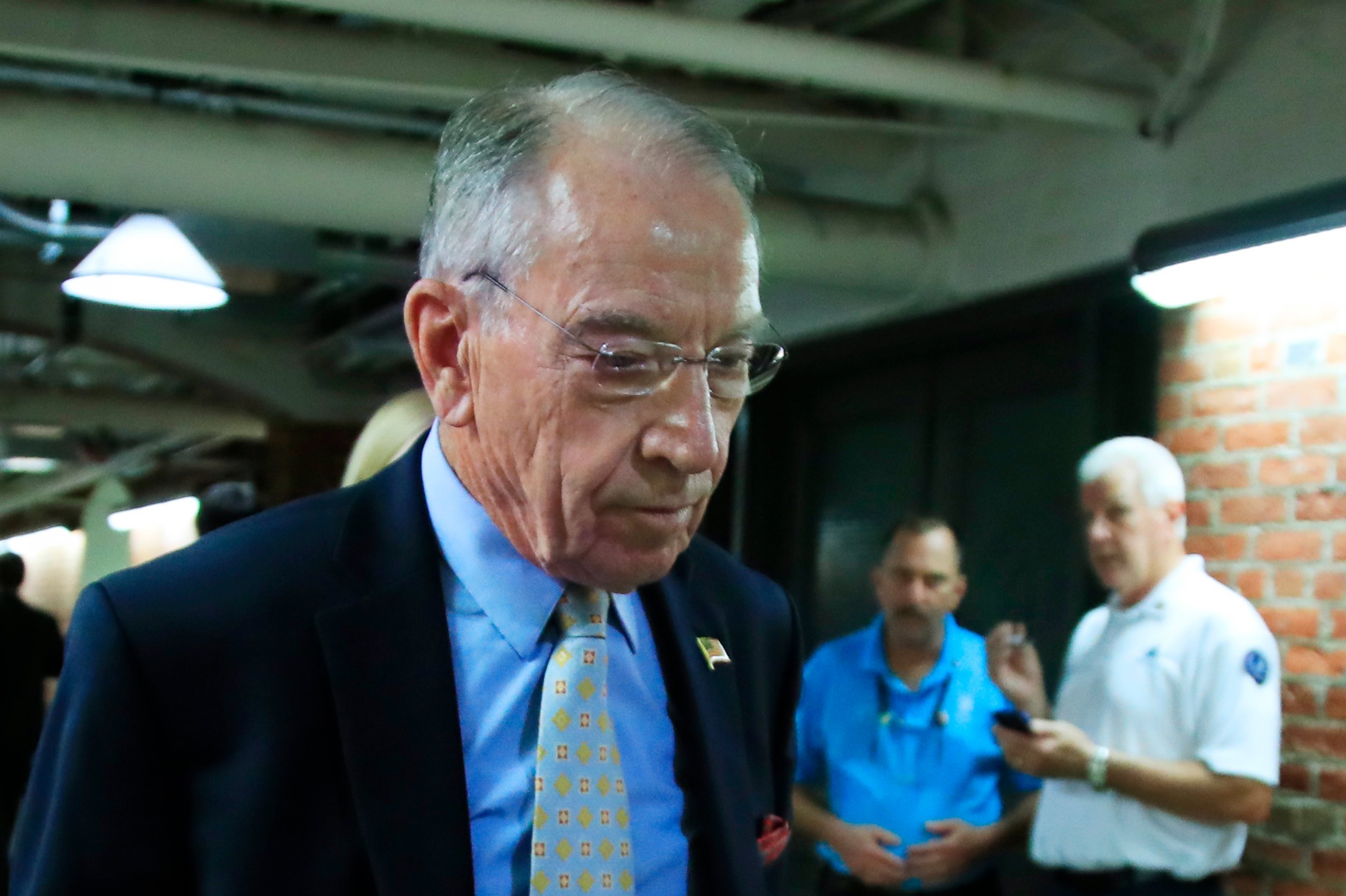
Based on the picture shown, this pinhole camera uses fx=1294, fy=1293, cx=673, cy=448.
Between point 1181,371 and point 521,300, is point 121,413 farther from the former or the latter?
point 521,300

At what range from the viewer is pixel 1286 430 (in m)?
3.06

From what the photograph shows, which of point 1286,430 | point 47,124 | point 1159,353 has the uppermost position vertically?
point 47,124

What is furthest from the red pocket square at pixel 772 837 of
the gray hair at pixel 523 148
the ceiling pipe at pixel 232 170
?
the ceiling pipe at pixel 232 170

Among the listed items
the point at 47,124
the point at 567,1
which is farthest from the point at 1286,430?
the point at 47,124

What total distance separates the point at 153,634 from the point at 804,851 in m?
4.59

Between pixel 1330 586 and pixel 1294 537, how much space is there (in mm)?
145

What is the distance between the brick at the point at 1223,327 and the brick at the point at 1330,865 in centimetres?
122

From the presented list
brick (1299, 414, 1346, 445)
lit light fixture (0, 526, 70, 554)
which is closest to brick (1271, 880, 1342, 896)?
brick (1299, 414, 1346, 445)

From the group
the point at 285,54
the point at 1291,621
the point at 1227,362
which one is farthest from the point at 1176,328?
the point at 285,54

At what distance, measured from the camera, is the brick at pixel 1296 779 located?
2.97 m

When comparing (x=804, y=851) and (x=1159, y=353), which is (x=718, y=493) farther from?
(x=1159, y=353)

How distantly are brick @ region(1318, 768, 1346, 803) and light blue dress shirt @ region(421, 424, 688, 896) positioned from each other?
240 centimetres

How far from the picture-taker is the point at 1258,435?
3143mm

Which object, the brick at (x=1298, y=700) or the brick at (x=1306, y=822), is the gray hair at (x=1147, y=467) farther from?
the brick at (x=1306, y=822)
